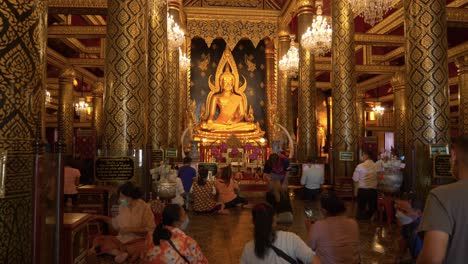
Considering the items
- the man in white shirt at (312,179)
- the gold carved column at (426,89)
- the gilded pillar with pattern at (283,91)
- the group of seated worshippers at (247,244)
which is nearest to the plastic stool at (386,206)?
the gold carved column at (426,89)

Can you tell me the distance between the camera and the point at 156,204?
17.8ft

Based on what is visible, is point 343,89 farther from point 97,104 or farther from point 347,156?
point 97,104

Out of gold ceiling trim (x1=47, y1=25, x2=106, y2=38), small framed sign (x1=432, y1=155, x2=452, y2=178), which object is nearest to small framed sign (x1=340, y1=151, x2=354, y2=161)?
small framed sign (x1=432, y1=155, x2=452, y2=178)

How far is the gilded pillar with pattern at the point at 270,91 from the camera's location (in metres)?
17.0

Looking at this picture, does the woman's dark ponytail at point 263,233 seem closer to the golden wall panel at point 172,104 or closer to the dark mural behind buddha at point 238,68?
the golden wall panel at point 172,104

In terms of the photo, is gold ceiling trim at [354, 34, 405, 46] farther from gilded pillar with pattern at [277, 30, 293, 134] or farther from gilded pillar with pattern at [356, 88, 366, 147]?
gilded pillar with pattern at [356, 88, 366, 147]

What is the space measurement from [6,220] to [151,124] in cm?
707

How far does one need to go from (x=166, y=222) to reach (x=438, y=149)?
449cm

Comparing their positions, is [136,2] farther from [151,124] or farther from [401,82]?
[401,82]

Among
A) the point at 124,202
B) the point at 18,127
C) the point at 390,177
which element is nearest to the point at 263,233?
the point at 18,127

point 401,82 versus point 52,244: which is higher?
point 401,82

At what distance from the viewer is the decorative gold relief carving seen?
16.8 metres

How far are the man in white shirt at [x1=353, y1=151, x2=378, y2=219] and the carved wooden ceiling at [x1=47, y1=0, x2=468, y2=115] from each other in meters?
5.00

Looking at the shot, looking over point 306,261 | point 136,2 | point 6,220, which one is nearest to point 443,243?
point 306,261
